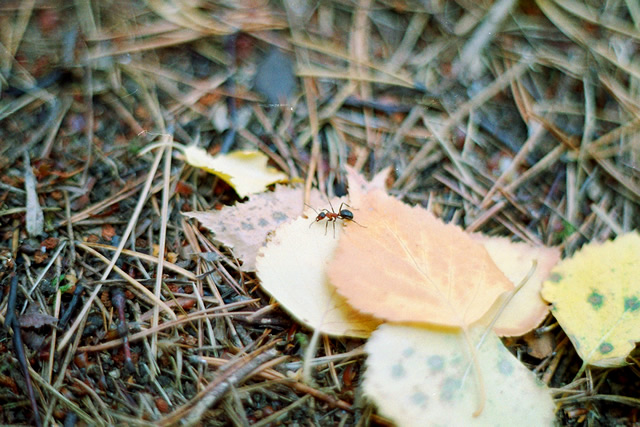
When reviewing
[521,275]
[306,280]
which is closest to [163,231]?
[306,280]

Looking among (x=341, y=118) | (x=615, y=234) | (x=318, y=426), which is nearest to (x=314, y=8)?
(x=341, y=118)

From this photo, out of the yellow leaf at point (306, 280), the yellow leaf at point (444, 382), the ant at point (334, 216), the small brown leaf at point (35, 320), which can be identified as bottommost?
the small brown leaf at point (35, 320)

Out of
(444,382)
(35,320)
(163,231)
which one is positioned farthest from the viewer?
(163,231)

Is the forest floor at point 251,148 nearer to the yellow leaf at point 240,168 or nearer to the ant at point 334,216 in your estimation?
the yellow leaf at point 240,168

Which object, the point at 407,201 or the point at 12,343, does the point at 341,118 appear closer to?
the point at 407,201

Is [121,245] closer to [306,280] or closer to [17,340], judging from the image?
[17,340]

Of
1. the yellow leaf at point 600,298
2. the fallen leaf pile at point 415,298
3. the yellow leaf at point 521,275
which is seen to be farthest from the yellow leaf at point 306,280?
the yellow leaf at point 600,298
